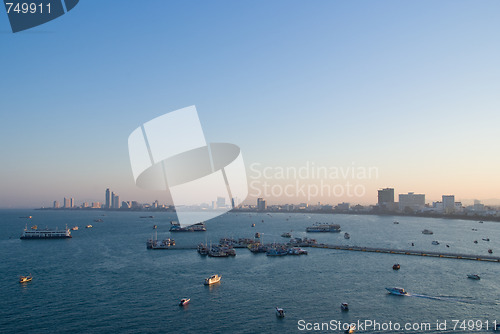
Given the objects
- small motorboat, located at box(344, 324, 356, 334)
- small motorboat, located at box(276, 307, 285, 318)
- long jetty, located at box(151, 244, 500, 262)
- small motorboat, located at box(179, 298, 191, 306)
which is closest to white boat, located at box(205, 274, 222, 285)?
small motorboat, located at box(179, 298, 191, 306)

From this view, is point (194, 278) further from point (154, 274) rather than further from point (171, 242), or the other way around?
point (171, 242)

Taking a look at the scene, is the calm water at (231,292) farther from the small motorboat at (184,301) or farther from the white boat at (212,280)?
the white boat at (212,280)

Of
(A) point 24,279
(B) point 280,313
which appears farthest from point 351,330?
(A) point 24,279

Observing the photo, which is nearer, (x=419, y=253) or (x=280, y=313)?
(x=280, y=313)

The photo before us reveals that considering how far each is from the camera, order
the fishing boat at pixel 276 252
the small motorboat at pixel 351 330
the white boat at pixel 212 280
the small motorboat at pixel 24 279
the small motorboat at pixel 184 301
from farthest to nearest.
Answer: the fishing boat at pixel 276 252 → the small motorboat at pixel 24 279 → the white boat at pixel 212 280 → the small motorboat at pixel 184 301 → the small motorboat at pixel 351 330

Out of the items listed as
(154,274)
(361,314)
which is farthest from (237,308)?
(154,274)

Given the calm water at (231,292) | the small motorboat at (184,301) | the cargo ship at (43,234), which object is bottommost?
the cargo ship at (43,234)

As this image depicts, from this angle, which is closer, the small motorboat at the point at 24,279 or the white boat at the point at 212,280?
the white boat at the point at 212,280

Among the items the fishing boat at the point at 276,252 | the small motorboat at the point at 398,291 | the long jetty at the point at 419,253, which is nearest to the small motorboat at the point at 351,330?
the small motorboat at the point at 398,291

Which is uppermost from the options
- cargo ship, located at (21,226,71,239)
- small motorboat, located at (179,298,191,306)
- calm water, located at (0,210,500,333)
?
small motorboat, located at (179,298,191,306)

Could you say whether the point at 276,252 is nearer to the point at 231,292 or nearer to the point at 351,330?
the point at 231,292

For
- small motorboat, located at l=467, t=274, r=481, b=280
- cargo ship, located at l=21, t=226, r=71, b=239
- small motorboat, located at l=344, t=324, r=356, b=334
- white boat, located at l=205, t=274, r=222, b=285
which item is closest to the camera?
small motorboat, located at l=344, t=324, r=356, b=334

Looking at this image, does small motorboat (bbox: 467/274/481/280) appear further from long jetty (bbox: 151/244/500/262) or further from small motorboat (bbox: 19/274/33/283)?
small motorboat (bbox: 19/274/33/283)

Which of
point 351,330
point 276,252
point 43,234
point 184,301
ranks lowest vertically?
point 43,234
